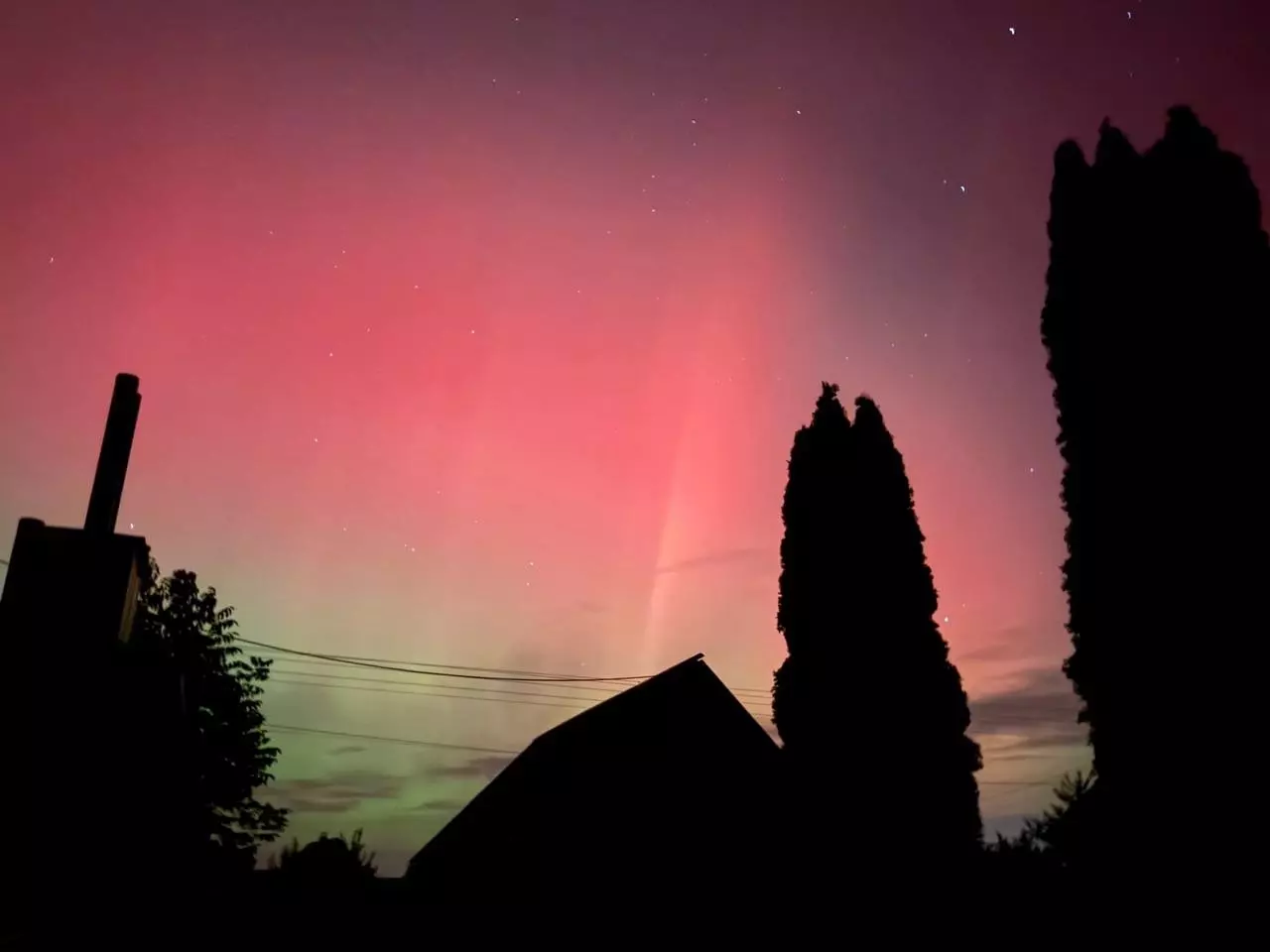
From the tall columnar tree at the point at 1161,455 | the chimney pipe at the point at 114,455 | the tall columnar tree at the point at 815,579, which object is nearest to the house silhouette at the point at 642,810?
the tall columnar tree at the point at 1161,455

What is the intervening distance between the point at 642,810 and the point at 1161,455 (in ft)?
40.4

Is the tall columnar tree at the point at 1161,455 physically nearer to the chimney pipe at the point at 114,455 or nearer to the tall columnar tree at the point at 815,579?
the tall columnar tree at the point at 815,579

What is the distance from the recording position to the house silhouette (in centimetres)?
1672

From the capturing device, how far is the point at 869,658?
78.7ft

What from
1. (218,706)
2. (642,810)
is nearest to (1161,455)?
(642,810)

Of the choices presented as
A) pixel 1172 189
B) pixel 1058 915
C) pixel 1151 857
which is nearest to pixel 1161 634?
pixel 1151 857

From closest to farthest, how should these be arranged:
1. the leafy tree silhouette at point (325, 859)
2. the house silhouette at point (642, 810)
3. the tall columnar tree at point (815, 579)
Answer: the house silhouette at point (642, 810), the tall columnar tree at point (815, 579), the leafy tree silhouette at point (325, 859)

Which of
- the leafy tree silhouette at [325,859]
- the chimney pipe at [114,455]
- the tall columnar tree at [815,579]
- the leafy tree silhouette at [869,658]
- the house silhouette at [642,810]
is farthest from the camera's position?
the leafy tree silhouette at [325,859]

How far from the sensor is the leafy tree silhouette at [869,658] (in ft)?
72.5

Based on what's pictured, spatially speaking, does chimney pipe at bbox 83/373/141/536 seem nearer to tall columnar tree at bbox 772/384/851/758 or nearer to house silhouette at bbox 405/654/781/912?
house silhouette at bbox 405/654/781/912

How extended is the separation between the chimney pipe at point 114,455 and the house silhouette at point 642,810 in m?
10.2

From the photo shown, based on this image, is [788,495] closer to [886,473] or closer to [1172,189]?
[886,473]

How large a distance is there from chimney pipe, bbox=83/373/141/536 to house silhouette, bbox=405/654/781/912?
10248 millimetres

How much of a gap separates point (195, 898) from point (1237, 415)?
21.3 metres
